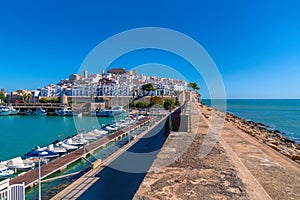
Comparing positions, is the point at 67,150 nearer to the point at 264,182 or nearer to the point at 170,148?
the point at 170,148

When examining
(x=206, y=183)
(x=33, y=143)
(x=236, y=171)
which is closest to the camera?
(x=206, y=183)

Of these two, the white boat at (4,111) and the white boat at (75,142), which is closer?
the white boat at (75,142)

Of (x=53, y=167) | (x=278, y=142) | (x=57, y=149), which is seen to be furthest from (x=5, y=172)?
(x=278, y=142)

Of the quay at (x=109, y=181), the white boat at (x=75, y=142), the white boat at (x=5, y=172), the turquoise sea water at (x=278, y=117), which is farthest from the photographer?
the turquoise sea water at (x=278, y=117)

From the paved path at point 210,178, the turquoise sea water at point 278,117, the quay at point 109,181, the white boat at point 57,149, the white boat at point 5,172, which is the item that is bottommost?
the turquoise sea water at point 278,117

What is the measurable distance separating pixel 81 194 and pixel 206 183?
384 centimetres

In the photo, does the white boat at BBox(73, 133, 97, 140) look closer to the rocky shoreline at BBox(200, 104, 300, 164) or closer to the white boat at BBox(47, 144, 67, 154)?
the white boat at BBox(47, 144, 67, 154)

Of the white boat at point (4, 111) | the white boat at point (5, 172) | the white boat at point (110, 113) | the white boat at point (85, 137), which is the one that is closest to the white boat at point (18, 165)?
the white boat at point (5, 172)

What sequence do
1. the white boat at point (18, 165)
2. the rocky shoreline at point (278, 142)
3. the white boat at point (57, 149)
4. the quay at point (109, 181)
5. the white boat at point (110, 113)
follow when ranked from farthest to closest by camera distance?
1. the white boat at point (110, 113)
2. the white boat at point (57, 149)
3. the rocky shoreline at point (278, 142)
4. the white boat at point (18, 165)
5. the quay at point (109, 181)

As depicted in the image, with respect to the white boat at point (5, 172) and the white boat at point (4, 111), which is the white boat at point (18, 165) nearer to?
the white boat at point (5, 172)

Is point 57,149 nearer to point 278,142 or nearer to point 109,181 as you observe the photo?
point 109,181

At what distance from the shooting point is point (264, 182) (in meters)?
4.15

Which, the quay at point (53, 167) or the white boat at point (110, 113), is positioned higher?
the white boat at point (110, 113)

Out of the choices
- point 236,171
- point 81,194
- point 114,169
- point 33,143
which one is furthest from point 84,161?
point 33,143
